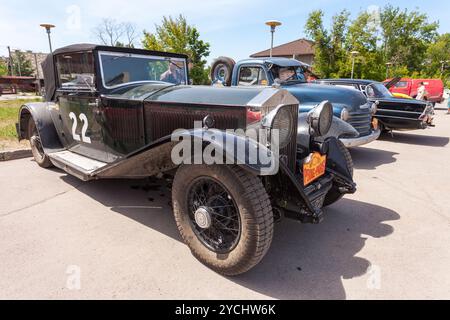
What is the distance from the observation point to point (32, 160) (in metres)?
5.47

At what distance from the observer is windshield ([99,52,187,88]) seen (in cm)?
352

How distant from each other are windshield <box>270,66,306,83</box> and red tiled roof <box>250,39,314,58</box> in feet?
98.9

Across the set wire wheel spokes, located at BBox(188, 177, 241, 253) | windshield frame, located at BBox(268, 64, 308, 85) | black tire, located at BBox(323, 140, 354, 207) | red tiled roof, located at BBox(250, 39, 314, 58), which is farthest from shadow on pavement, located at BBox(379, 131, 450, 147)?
red tiled roof, located at BBox(250, 39, 314, 58)

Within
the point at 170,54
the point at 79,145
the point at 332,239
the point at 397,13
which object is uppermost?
the point at 397,13

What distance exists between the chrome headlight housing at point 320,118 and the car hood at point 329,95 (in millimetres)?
2747

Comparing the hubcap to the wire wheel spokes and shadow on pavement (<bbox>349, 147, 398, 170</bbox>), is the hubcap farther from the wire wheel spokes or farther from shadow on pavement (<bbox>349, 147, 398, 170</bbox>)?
shadow on pavement (<bbox>349, 147, 398, 170</bbox>)

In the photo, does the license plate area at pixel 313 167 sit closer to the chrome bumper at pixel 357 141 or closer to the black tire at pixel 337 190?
the black tire at pixel 337 190

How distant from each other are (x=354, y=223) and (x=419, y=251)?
0.66 meters

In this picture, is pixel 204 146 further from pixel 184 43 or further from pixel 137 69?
pixel 184 43

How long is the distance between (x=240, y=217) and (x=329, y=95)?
4507 mm

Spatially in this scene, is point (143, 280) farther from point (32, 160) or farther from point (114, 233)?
point (32, 160)

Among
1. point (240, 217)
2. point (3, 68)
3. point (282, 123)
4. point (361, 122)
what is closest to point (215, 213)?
point (240, 217)

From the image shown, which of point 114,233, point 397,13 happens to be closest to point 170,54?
point 114,233

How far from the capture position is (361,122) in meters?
5.93
